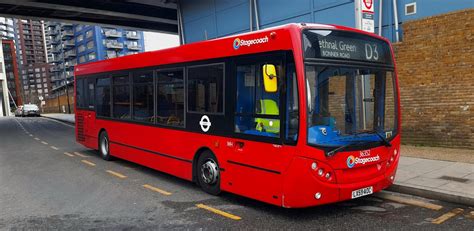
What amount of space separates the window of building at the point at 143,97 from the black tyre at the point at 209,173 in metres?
2.05

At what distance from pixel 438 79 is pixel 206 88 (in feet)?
22.0

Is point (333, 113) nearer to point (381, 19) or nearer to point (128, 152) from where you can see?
point (128, 152)

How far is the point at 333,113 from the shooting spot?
217 inches

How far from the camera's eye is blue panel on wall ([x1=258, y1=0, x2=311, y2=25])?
1480 cm

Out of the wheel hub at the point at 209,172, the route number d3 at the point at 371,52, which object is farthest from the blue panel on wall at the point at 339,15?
the wheel hub at the point at 209,172

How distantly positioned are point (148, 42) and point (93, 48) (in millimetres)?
15376

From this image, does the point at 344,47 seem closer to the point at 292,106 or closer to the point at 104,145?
the point at 292,106

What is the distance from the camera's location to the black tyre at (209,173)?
6719 mm

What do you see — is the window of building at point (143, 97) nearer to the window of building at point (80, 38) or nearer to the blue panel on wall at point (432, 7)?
the blue panel on wall at point (432, 7)

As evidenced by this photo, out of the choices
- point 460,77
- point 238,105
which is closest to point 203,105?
point 238,105

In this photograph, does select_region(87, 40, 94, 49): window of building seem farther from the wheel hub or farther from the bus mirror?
the bus mirror

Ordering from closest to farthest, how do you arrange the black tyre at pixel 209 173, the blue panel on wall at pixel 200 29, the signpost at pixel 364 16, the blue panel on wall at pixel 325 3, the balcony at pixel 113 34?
1. the black tyre at pixel 209 173
2. the signpost at pixel 364 16
3. the blue panel on wall at pixel 325 3
4. the blue panel on wall at pixel 200 29
5. the balcony at pixel 113 34

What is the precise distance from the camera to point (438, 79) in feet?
33.5

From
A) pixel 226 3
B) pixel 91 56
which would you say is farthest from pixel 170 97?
pixel 91 56
